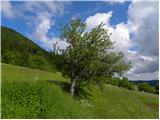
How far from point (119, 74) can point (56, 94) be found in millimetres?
24084

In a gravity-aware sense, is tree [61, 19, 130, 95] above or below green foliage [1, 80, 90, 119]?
above

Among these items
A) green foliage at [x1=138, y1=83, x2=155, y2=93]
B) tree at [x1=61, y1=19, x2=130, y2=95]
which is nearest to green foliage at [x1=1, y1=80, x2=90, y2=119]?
tree at [x1=61, y1=19, x2=130, y2=95]

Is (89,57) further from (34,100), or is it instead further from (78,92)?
(34,100)

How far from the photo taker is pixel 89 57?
50031mm

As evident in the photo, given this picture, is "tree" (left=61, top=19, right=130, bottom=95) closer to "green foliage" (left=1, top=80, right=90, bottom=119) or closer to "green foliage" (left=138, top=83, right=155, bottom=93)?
"green foliage" (left=1, top=80, right=90, bottom=119)

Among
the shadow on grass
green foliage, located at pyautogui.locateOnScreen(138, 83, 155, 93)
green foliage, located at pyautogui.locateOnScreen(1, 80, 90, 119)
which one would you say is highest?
green foliage, located at pyautogui.locateOnScreen(138, 83, 155, 93)

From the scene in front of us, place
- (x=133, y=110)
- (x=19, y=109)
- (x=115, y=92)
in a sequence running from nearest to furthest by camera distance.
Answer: (x=19, y=109) < (x=133, y=110) < (x=115, y=92)

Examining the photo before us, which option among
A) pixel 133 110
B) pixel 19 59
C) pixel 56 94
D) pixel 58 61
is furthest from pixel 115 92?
pixel 19 59

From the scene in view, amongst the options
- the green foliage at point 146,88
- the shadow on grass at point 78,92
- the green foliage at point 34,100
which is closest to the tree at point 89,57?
the shadow on grass at point 78,92

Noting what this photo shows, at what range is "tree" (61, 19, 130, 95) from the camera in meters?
50.2

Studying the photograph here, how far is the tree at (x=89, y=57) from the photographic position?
1975 inches

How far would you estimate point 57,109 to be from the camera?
29219mm

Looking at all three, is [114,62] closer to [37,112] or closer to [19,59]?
[37,112]

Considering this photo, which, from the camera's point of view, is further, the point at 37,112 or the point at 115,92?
the point at 115,92
